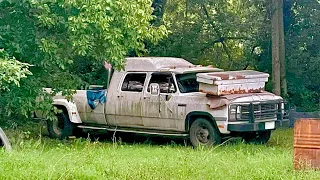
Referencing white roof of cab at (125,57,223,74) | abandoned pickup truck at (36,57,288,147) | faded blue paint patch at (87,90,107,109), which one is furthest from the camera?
faded blue paint patch at (87,90,107,109)

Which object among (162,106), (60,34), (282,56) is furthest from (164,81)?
(282,56)

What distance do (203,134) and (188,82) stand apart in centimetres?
139

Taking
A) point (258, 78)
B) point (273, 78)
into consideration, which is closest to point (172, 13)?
point (273, 78)

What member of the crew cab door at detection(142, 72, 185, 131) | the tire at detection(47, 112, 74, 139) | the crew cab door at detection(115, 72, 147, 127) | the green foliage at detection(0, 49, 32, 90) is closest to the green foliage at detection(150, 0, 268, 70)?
the tire at detection(47, 112, 74, 139)

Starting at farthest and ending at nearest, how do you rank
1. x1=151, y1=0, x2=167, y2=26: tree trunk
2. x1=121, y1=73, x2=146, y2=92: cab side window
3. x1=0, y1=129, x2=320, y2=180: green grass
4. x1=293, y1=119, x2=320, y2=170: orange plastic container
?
x1=151, y1=0, x2=167, y2=26: tree trunk → x1=121, y1=73, x2=146, y2=92: cab side window → x1=293, y1=119, x2=320, y2=170: orange plastic container → x1=0, y1=129, x2=320, y2=180: green grass

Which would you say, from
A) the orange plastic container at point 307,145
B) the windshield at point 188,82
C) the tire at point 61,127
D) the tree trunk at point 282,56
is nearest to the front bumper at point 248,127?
the windshield at point 188,82

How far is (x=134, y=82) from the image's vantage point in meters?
13.7

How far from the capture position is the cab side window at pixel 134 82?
13570mm

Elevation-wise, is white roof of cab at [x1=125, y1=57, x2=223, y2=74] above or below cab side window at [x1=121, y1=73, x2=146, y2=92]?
above

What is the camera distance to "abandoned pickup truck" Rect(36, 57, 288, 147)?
39.3ft

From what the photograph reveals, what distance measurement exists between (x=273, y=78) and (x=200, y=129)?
19.6 feet

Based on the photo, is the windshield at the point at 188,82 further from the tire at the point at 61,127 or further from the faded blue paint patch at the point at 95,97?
the tire at the point at 61,127

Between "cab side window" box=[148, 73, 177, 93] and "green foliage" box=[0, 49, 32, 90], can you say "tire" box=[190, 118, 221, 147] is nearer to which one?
"cab side window" box=[148, 73, 177, 93]

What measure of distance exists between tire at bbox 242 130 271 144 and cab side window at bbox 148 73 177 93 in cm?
196
